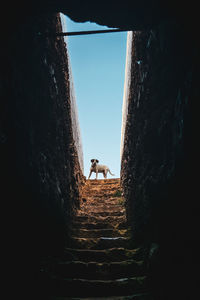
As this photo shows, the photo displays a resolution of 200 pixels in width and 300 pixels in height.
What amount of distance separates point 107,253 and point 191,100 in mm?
2262

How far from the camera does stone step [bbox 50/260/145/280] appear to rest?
2.40m

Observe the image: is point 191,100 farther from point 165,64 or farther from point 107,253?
point 107,253

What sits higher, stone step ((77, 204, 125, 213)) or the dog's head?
the dog's head

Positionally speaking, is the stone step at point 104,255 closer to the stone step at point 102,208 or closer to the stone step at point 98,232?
the stone step at point 98,232

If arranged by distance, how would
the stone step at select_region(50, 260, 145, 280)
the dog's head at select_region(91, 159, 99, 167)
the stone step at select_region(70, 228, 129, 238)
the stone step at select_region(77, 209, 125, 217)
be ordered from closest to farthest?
the stone step at select_region(50, 260, 145, 280)
the stone step at select_region(70, 228, 129, 238)
the stone step at select_region(77, 209, 125, 217)
the dog's head at select_region(91, 159, 99, 167)

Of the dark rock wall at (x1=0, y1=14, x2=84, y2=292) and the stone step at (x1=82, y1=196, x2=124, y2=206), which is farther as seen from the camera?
the stone step at (x1=82, y1=196, x2=124, y2=206)

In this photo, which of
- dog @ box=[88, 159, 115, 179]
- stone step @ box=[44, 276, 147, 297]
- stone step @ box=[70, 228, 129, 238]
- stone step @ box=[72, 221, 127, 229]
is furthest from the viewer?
dog @ box=[88, 159, 115, 179]

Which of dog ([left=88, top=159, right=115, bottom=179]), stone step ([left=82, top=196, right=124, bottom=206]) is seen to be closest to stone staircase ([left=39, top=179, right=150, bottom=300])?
stone step ([left=82, top=196, right=124, bottom=206])

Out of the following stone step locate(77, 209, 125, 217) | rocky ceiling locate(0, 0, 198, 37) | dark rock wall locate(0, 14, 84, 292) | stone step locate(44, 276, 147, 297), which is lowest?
stone step locate(44, 276, 147, 297)

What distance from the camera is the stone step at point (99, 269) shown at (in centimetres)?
240

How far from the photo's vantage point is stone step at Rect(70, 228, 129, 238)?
11.2ft

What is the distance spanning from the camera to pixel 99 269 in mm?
2475

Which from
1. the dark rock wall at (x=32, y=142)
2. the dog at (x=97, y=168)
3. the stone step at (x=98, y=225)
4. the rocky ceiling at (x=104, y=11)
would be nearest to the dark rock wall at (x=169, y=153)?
the rocky ceiling at (x=104, y=11)

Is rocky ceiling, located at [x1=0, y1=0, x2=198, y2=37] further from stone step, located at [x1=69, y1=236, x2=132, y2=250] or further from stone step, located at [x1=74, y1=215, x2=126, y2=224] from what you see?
stone step, located at [x1=74, y1=215, x2=126, y2=224]
